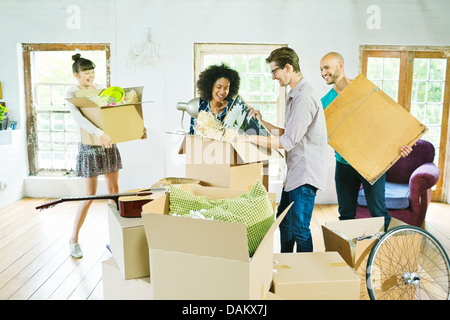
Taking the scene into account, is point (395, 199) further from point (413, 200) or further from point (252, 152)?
point (252, 152)

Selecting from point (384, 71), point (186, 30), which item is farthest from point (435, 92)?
point (186, 30)

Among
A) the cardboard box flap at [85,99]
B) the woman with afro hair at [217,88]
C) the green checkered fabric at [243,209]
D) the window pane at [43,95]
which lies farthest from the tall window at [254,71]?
the green checkered fabric at [243,209]

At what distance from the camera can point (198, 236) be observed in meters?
1.27

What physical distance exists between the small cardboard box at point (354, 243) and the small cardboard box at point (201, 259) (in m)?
0.82

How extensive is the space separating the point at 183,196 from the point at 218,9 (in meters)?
3.44

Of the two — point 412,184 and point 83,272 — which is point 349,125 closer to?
point 412,184

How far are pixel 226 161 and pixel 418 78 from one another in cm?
364

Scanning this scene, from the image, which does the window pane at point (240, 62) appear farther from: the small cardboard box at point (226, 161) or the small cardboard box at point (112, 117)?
the small cardboard box at point (226, 161)

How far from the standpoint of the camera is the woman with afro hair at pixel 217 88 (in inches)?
123

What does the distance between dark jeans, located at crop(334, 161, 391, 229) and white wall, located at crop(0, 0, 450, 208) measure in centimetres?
196

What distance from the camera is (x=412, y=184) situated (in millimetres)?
3654

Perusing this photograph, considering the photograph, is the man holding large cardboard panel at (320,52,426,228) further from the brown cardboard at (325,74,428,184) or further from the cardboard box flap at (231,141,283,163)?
the cardboard box flap at (231,141,283,163)

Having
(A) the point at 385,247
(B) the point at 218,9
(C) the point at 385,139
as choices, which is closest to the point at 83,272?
(A) the point at 385,247

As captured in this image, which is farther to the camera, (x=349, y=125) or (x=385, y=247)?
(x=349, y=125)
